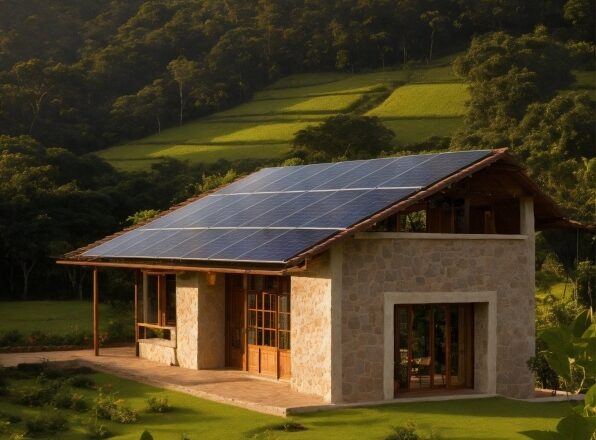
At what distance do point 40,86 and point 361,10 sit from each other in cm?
2954

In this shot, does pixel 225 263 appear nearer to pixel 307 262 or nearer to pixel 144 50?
pixel 307 262

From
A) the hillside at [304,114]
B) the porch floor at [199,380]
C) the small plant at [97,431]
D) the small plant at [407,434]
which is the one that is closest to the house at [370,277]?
the porch floor at [199,380]

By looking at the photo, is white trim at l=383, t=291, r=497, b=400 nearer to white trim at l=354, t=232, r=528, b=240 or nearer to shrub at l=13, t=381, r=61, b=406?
white trim at l=354, t=232, r=528, b=240

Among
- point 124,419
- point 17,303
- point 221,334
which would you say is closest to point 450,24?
point 17,303

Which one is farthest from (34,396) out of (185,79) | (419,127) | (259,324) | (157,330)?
(185,79)

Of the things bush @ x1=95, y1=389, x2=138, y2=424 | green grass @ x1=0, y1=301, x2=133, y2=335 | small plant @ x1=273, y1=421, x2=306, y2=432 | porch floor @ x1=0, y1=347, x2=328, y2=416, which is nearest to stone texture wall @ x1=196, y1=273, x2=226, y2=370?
porch floor @ x1=0, y1=347, x2=328, y2=416

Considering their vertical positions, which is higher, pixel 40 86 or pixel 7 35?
pixel 7 35

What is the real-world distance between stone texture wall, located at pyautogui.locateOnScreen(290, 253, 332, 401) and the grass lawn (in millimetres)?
994

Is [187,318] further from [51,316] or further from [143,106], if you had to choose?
[143,106]

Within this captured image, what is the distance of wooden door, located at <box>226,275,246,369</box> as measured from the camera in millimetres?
21484

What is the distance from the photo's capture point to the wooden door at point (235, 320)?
21484 mm

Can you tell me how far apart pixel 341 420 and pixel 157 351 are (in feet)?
26.7

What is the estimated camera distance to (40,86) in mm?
78500

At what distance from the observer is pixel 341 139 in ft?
200
